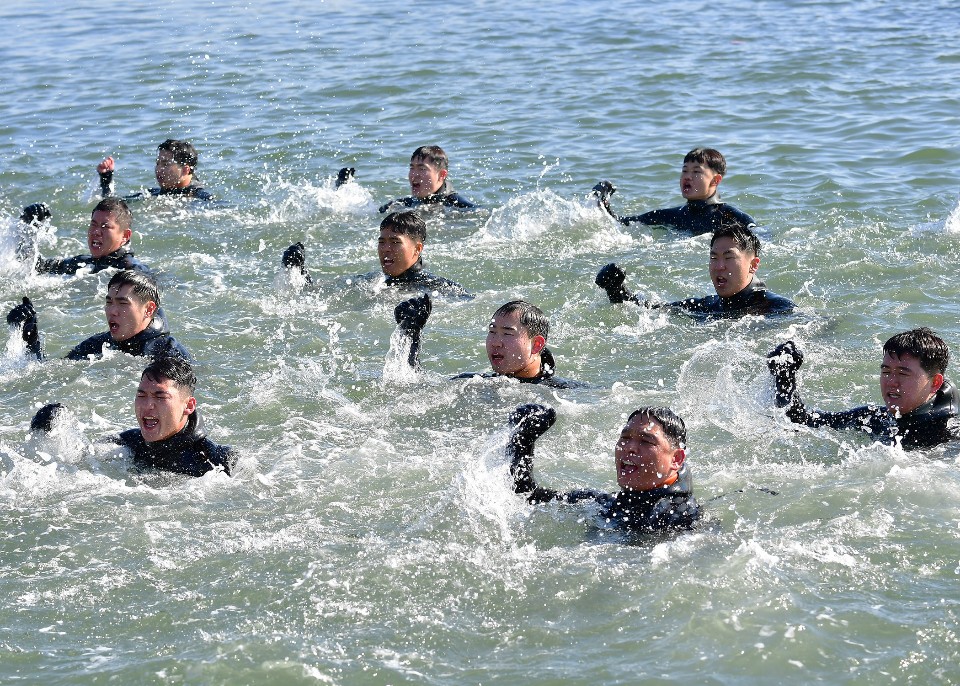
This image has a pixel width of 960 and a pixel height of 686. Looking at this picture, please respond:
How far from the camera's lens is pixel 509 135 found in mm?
16797

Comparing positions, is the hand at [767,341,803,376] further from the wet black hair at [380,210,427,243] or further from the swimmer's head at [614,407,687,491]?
the wet black hair at [380,210,427,243]

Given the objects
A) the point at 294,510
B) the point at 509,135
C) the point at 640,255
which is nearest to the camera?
the point at 294,510

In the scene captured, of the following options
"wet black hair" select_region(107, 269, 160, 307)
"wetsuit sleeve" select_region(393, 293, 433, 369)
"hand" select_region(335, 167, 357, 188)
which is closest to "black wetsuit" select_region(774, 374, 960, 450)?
"wetsuit sleeve" select_region(393, 293, 433, 369)

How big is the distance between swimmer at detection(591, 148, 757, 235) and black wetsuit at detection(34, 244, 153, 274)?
4.69 metres

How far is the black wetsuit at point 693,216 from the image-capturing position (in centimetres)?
1302

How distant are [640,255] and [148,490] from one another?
20.8 feet

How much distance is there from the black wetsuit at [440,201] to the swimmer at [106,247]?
118 inches

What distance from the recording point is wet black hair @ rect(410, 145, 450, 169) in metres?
14.1

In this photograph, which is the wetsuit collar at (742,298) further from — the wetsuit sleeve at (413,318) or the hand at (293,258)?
the hand at (293,258)

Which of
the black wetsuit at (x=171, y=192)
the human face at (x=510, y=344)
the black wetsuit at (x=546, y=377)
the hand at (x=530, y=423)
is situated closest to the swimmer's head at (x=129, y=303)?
the black wetsuit at (x=546, y=377)

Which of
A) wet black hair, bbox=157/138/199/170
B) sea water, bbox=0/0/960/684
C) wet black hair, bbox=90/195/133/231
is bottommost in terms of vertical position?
sea water, bbox=0/0/960/684

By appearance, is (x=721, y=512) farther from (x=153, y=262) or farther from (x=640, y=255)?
(x=153, y=262)

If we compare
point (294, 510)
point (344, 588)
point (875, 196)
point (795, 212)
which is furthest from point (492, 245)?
point (344, 588)

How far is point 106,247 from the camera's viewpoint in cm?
1224
